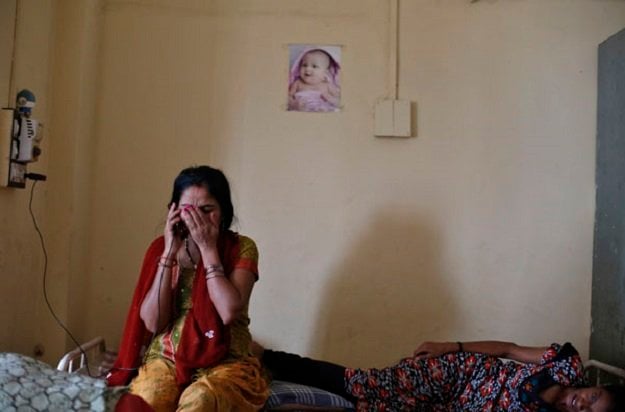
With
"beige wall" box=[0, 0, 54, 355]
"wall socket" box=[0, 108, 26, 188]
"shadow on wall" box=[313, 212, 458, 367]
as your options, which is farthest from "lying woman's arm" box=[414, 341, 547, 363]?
"wall socket" box=[0, 108, 26, 188]

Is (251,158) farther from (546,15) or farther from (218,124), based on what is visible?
(546,15)

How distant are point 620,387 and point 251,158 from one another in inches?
57.0

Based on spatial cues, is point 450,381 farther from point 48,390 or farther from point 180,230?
point 48,390

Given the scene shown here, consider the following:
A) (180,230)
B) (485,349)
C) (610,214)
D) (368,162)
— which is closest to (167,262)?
(180,230)

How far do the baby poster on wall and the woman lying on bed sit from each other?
0.93 metres

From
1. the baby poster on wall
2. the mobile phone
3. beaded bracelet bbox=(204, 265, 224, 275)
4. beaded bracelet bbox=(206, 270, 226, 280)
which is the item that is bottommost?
beaded bracelet bbox=(206, 270, 226, 280)

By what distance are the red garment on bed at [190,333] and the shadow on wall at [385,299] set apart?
0.65 metres

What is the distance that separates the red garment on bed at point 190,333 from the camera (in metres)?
1.55

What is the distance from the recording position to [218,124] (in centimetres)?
227

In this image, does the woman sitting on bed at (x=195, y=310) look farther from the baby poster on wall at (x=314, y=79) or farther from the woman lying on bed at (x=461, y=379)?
the baby poster on wall at (x=314, y=79)

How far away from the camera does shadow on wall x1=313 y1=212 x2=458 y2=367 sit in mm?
2234

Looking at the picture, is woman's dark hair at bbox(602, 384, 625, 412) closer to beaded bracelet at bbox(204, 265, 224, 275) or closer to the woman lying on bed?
the woman lying on bed

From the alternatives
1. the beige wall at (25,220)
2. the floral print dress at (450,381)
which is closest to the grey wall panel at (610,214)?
the floral print dress at (450,381)

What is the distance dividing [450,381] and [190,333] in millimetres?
876
